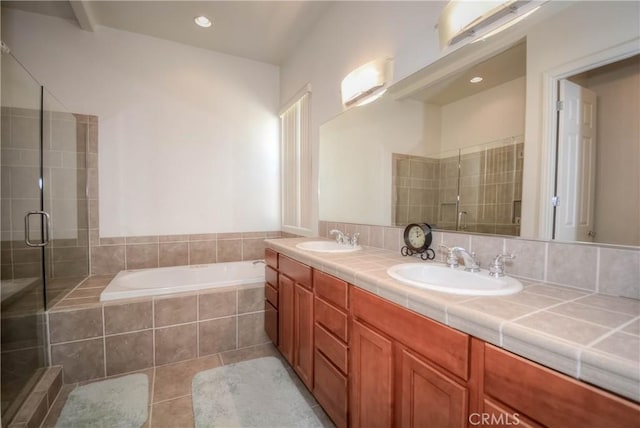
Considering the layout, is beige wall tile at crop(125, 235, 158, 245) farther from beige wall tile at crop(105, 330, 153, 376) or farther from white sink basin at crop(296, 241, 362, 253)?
white sink basin at crop(296, 241, 362, 253)

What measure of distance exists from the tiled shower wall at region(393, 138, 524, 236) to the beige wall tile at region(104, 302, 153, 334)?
1.90m

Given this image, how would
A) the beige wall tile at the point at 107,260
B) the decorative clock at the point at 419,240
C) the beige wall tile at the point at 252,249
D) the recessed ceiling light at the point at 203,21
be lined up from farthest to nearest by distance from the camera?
1. the beige wall tile at the point at 252,249
2. the beige wall tile at the point at 107,260
3. the recessed ceiling light at the point at 203,21
4. the decorative clock at the point at 419,240

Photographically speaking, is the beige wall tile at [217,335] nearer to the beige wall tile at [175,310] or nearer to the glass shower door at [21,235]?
the beige wall tile at [175,310]

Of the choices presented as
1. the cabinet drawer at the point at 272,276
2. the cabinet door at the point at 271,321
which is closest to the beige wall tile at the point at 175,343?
the cabinet door at the point at 271,321

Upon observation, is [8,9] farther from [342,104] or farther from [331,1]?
[342,104]

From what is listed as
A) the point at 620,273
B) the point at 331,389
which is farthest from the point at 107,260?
the point at 620,273

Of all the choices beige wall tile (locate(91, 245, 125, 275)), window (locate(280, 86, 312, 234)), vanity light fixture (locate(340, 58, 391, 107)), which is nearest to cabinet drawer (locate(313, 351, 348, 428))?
window (locate(280, 86, 312, 234))

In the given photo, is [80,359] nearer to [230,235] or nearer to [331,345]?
[230,235]

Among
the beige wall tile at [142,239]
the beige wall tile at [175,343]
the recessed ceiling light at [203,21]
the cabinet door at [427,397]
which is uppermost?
the recessed ceiling light at [203,21]

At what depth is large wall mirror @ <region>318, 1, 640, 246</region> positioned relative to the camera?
88 centimetres

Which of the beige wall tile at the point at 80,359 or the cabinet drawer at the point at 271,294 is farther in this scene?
the cabinet drawer at the point at 271,294

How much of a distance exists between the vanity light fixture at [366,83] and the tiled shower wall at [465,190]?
460 millimetres

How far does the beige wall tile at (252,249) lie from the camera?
3234mm

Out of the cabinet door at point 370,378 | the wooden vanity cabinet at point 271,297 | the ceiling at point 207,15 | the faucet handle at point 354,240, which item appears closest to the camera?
the cabinet door at point 370,378
